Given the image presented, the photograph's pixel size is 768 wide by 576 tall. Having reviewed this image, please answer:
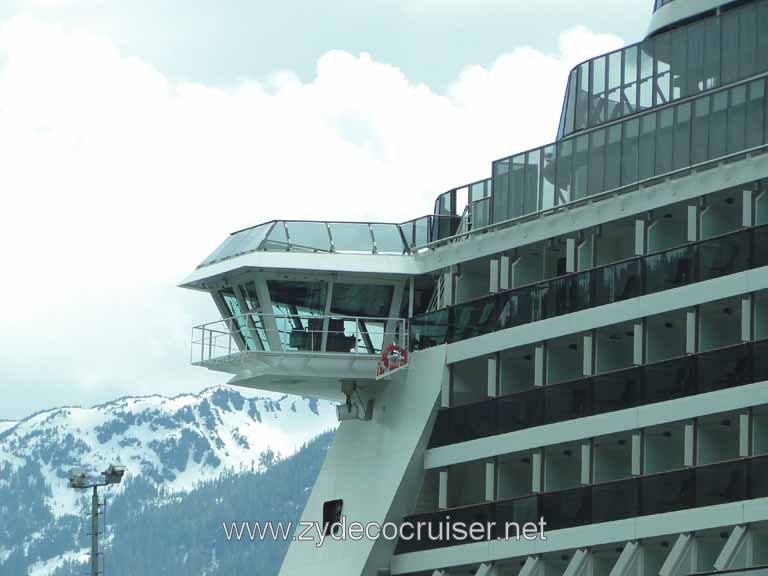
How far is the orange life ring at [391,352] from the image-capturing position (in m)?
46.6

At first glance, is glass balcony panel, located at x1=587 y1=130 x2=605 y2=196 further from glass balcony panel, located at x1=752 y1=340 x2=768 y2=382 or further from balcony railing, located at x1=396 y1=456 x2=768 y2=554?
balcony railing, located at x1=396 y1=456 x2=768 y2=554

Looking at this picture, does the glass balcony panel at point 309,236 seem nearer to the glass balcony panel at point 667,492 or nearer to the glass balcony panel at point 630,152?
the glass balcony panel at point 630,152

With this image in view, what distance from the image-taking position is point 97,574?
4978cm

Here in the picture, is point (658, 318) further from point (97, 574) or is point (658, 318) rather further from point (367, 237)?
point (97, 574)

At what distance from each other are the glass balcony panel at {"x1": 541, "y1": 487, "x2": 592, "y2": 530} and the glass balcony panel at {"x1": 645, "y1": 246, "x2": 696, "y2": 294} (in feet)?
15.2

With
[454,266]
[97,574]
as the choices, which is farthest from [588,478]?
[97,574]

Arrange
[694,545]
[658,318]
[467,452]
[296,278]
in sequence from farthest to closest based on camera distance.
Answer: [296,278]
[467,452]
[658,318]
[694,545]

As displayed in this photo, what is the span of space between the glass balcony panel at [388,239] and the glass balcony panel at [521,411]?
21.0 feet

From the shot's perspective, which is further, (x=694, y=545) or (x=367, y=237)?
(x=367, y=237)

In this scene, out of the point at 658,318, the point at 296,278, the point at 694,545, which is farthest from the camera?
the point at 296,278

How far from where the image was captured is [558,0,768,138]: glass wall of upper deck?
43.2 meters

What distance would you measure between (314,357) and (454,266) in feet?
13.5

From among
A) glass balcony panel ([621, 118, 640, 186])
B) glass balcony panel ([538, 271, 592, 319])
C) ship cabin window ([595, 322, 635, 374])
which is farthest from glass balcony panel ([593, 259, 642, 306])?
glass balcony panel ([621, 118, 640, 186])

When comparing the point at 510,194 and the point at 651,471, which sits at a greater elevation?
the point at 510,194
